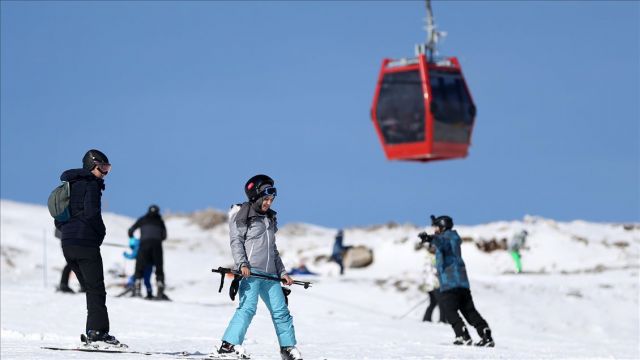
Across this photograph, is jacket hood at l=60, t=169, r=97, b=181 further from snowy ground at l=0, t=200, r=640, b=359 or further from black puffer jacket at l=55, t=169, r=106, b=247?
snowy ground at l=0, t=200, r=640, b=359

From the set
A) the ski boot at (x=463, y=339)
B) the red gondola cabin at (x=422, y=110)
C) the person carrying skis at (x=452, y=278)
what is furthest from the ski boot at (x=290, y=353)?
the red gondola cabin at (x=422, y=110)

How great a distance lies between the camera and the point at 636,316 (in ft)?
87.5

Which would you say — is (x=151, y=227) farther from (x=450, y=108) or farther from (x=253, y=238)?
(x=450, y=108)

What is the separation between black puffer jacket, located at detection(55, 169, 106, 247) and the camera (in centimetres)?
1085

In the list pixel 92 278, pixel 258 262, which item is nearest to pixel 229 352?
pixel 258 262

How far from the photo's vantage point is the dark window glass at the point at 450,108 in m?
35.7

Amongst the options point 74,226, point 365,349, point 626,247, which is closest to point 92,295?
point 74,226

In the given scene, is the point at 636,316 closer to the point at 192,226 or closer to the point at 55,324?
the point at 55,324

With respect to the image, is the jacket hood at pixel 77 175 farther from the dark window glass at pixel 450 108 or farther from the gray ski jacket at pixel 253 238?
the dark window glass at pixel 450 108

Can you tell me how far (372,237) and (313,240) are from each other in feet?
12.8

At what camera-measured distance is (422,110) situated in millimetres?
35594

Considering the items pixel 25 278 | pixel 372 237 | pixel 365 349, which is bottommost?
pixel 365 349

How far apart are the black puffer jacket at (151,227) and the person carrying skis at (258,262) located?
36.6ft

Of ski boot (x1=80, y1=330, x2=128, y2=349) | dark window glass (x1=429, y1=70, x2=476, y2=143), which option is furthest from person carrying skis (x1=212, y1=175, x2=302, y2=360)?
dark window glass (x1=429, y1=70, x2=476, y2=143)
